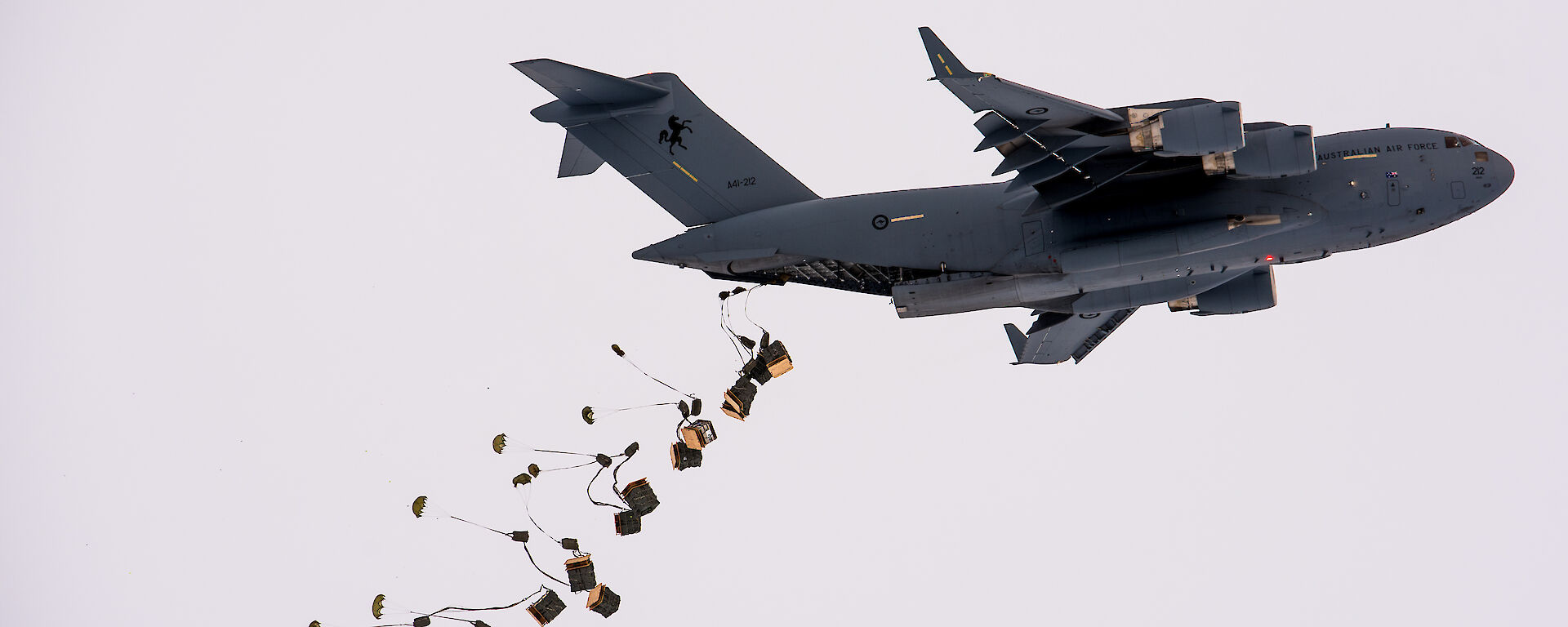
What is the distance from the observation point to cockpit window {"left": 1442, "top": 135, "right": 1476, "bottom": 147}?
1634 centimetres

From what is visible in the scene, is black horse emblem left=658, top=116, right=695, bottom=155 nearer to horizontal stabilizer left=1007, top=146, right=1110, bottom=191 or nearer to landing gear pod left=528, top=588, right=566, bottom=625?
horizontal stabilizer left=1007, top=146, right=1110, bottom=191

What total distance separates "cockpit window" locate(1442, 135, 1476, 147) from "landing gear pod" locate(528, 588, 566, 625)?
14558mm

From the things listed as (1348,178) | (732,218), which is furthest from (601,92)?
(1348,178)

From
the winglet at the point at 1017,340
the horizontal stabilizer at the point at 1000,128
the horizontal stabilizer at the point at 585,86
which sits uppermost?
the horizontal stabilizer at the point at 585,86

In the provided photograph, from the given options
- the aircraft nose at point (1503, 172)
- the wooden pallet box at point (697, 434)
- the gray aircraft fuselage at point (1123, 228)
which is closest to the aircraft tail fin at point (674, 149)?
the gray aircraft fuselage at point (1123, 228)

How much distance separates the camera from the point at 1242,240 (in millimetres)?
16359

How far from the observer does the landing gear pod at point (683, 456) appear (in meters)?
18.3

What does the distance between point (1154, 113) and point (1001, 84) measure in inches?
85.0

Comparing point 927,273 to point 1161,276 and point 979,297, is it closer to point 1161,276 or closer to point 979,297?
point 979,297

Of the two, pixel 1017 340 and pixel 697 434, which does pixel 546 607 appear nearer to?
pixel 697 434

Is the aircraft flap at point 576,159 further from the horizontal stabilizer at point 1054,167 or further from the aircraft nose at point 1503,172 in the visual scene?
the aircraft nose at point 1503,172

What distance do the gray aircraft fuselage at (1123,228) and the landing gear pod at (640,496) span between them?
3.52 m

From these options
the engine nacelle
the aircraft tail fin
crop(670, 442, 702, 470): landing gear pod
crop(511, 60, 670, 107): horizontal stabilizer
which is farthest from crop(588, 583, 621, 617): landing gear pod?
the engine nacelle

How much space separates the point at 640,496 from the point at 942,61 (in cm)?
793
